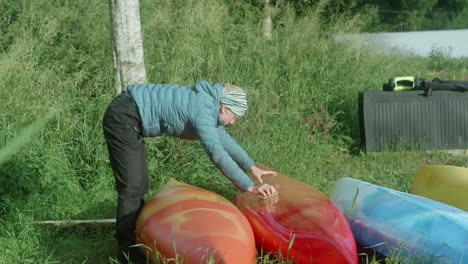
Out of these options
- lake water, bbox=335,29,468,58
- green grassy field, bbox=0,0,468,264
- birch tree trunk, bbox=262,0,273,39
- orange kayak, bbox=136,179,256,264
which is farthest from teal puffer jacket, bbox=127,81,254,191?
lake water, bbox=335,29,468,58

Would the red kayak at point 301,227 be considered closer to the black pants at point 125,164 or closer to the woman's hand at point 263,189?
the woman's hand at point 263,189

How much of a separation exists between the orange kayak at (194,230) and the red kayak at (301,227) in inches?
7.7

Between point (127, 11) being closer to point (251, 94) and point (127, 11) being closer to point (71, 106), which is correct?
point (71, 106)

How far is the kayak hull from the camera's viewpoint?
348 cm

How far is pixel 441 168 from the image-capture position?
4.79 metres

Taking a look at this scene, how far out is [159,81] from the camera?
667 cm

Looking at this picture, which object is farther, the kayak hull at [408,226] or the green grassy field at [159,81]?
Result: the green grassy field at [159,81]

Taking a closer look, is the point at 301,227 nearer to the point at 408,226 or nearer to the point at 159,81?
the point at 408,226

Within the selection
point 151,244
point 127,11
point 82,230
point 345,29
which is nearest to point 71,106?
point 127,11

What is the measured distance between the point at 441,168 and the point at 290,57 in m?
3.80

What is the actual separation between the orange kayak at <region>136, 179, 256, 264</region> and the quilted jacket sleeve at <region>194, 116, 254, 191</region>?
19 centimetres

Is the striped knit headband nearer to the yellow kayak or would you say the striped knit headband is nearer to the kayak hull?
the kayak hull

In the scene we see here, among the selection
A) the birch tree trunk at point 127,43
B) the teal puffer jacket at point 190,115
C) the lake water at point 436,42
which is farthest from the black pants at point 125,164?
the lake water at point 436,42

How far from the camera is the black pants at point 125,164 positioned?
13.1ft
